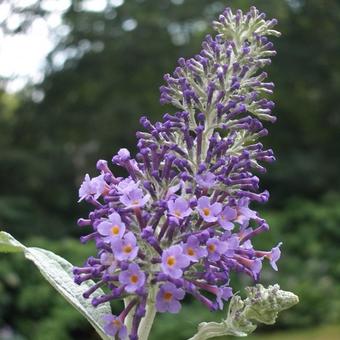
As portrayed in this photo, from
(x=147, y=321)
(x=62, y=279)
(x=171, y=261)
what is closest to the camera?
(x=171, y=261)

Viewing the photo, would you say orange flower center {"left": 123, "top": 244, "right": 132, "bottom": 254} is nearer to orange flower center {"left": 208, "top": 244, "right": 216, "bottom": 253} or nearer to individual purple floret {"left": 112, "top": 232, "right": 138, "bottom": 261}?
individual purple floret {"left": 112, "top": 232, "right": 138, "bottom": 261}

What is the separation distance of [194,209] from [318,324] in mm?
7510

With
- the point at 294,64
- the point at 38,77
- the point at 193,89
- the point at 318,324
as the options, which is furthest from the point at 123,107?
the point at 193,89

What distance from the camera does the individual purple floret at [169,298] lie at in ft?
3.62

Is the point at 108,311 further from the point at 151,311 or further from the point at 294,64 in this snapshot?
the point at 294,64

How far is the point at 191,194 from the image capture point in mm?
1188

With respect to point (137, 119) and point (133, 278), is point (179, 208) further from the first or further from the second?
point (137, 119)

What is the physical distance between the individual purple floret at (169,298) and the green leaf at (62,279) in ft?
0.50

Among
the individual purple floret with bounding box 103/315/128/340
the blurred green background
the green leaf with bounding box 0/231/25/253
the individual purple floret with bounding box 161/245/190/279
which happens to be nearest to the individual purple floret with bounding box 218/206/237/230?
the individual purple floret with bounding box 161/245/190/279

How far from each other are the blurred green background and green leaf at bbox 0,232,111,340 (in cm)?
679

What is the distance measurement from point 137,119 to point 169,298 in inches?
380

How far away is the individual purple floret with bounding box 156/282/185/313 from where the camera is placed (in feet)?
3.62

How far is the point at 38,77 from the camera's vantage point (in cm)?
1105

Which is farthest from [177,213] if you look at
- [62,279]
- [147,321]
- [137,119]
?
[137,119]
